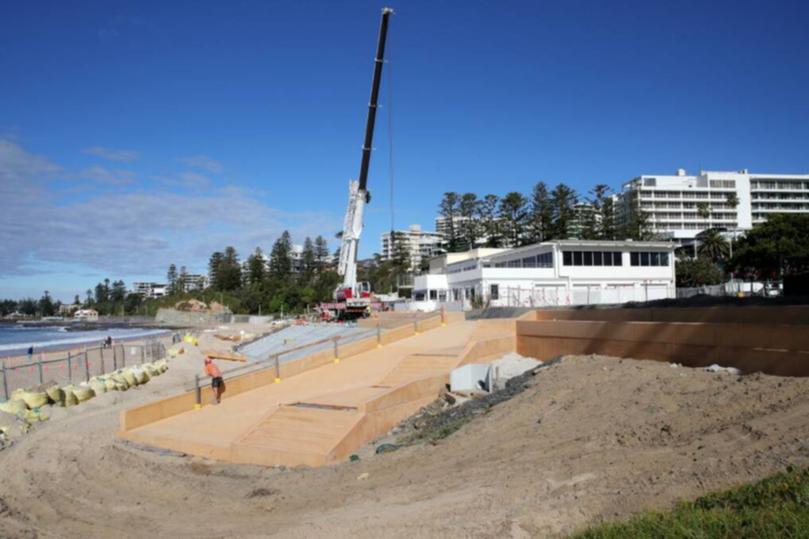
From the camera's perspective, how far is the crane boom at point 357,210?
1598 inches

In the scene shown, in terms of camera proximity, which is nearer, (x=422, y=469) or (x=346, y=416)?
(x=422, y=469)

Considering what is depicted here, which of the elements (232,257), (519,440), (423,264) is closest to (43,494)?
(519,440)

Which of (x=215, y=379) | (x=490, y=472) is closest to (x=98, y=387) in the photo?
(x=215, y=379)

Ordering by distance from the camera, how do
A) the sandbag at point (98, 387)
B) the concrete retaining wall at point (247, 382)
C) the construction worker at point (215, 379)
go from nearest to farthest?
the concrete retaining wall at point (247, 382) → the construction worker at point (215, 379) → the sandbag at point (98, 387)

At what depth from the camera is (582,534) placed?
6.19 m

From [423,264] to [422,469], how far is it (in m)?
92.8

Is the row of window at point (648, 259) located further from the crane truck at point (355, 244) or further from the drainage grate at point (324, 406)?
the drainage grate at point (324, 406)

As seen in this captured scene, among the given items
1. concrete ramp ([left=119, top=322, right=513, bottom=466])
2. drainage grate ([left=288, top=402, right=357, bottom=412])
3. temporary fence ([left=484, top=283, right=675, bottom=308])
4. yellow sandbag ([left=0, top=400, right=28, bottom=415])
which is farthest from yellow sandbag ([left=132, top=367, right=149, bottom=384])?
temporary fence ([left=484, top=283, right=675, bottom=308])

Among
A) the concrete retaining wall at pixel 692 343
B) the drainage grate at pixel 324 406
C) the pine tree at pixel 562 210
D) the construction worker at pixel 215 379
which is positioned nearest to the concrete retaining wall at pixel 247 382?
the construction worker at pixel 215 379

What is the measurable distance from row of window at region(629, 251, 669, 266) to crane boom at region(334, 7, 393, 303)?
20.8 meters

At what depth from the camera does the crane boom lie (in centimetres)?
4059

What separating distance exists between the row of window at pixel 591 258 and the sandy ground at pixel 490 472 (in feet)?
109

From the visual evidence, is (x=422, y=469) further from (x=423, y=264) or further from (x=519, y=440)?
(x=423, y=264)

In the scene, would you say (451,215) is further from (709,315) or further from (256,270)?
(709,315)
